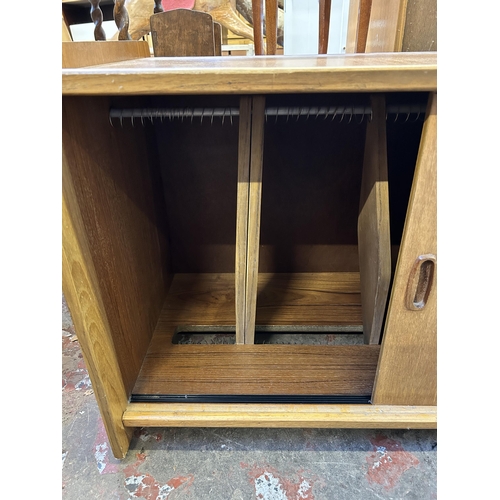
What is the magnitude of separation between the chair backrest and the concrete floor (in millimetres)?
959

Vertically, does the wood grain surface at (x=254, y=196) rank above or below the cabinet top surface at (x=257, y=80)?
below

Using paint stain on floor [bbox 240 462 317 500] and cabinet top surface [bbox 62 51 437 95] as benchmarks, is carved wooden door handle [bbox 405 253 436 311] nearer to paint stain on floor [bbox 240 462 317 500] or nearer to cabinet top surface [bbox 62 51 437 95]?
cabinet top surface [bbox 62 51 437 95]

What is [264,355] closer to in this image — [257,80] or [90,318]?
[90,318]

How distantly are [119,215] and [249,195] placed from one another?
25 cm

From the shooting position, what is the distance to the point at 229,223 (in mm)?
1073

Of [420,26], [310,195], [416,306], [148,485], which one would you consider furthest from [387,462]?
[420,26]

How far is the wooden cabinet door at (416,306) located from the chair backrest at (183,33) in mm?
743

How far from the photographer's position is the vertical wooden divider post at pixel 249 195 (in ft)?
2.13

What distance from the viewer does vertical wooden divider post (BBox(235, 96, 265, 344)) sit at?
648 mm

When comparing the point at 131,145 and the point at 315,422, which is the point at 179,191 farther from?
the point at 315,422

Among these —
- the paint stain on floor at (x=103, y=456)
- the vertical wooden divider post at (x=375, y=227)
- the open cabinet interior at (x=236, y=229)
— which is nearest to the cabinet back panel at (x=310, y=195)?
the open cabinet interior at (x=236, y=229)

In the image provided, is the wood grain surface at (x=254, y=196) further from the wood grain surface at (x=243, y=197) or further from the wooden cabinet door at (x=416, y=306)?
the wooden cabinet door at (x=416, y=306)

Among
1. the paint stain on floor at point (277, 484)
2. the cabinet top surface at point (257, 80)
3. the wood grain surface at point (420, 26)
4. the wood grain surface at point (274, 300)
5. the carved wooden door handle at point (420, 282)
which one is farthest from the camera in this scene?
the wood grain surface at point (274, 300)

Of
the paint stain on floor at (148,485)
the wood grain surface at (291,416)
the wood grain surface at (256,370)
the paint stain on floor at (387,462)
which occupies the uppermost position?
the wood grain surface at (256,370)
